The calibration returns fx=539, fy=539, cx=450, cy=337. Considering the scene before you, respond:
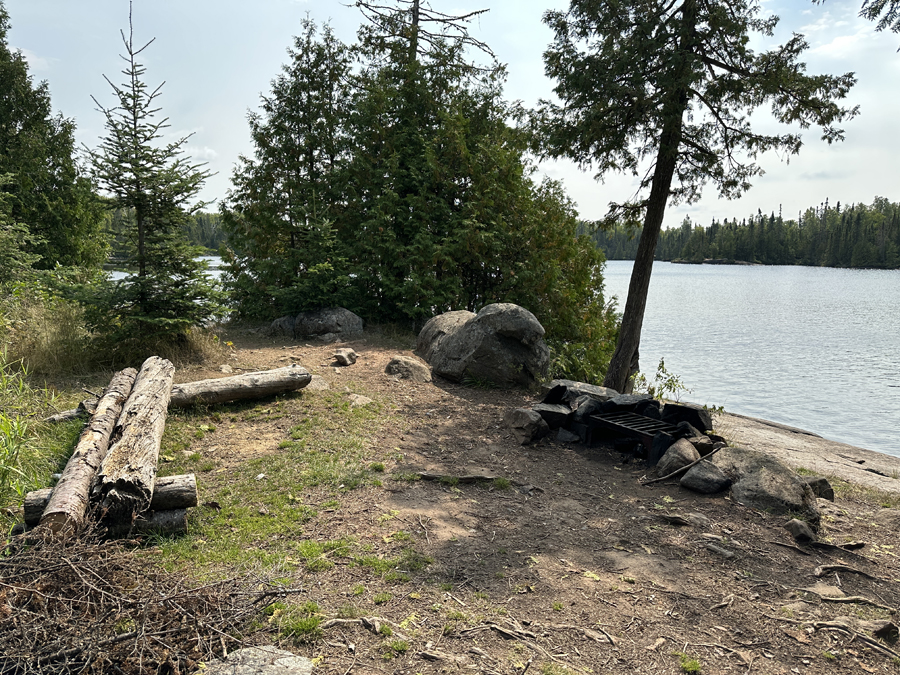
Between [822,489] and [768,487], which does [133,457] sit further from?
[822,489]

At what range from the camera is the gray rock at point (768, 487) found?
5156mm

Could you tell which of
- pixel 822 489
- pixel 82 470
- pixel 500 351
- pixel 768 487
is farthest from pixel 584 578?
pixel 500 351

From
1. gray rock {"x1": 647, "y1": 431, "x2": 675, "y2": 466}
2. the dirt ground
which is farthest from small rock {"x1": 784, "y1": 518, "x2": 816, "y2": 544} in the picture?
gray rock {"x1": 647, "y1": 431, "x2": 675, "y2": 466}

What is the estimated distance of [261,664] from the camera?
2.75 metres

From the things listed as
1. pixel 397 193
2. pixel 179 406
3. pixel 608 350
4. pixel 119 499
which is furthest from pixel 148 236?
pixel 608 350

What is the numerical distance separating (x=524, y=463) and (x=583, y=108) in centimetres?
623

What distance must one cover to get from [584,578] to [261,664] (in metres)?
2.27

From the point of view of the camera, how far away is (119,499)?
4004 millimetres

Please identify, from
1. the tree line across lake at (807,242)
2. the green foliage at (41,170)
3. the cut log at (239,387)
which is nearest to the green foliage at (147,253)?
the cut log at (239,387)

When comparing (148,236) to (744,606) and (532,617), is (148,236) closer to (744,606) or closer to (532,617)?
(532,617)

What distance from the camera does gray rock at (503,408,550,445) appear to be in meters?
7.07

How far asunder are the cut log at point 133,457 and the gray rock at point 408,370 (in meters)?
3.99

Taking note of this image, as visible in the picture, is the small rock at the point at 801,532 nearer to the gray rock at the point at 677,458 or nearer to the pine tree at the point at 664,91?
the gray rock at the point at 677,458

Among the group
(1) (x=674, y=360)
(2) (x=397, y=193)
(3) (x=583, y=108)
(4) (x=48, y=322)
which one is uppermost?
(3) (x=583, y=108)
